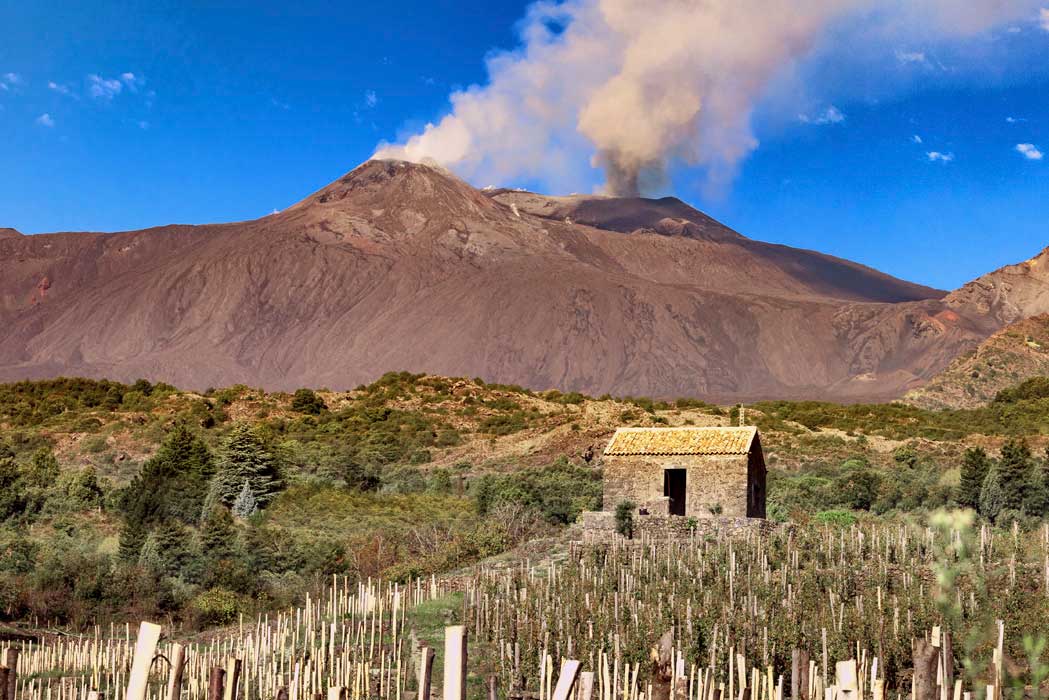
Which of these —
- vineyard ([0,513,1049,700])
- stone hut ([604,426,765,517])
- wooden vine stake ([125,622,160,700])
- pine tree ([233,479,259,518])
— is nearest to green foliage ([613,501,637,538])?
stone hut ([604,426,765,517])

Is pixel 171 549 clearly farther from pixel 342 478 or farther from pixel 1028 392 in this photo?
pixel 1028 392

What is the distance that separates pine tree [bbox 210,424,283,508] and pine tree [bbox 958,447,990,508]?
76.3 ft

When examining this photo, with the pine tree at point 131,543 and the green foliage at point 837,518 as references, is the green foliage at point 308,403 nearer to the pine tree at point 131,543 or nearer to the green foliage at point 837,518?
the pine tree at point 131,543

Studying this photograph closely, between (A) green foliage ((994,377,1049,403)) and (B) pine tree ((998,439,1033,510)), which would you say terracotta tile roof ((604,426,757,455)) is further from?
(A) green foliage ((994,377,1049,403))

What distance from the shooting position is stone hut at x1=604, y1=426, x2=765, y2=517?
3092 cm

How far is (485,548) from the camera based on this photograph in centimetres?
3112

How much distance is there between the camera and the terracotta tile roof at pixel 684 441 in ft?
103

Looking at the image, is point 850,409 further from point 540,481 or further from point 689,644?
point 689,644

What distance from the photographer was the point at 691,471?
31422mm

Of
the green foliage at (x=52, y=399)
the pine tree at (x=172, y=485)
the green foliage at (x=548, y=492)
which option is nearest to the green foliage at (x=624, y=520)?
the green foliage at (x=548, y=492)

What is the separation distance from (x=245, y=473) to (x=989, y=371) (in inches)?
3274

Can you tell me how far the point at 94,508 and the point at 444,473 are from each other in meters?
14.3

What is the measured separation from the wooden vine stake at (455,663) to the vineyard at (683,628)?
20.9 ft

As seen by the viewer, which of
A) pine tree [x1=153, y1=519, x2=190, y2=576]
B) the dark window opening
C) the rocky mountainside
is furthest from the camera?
the rocky mountainside
